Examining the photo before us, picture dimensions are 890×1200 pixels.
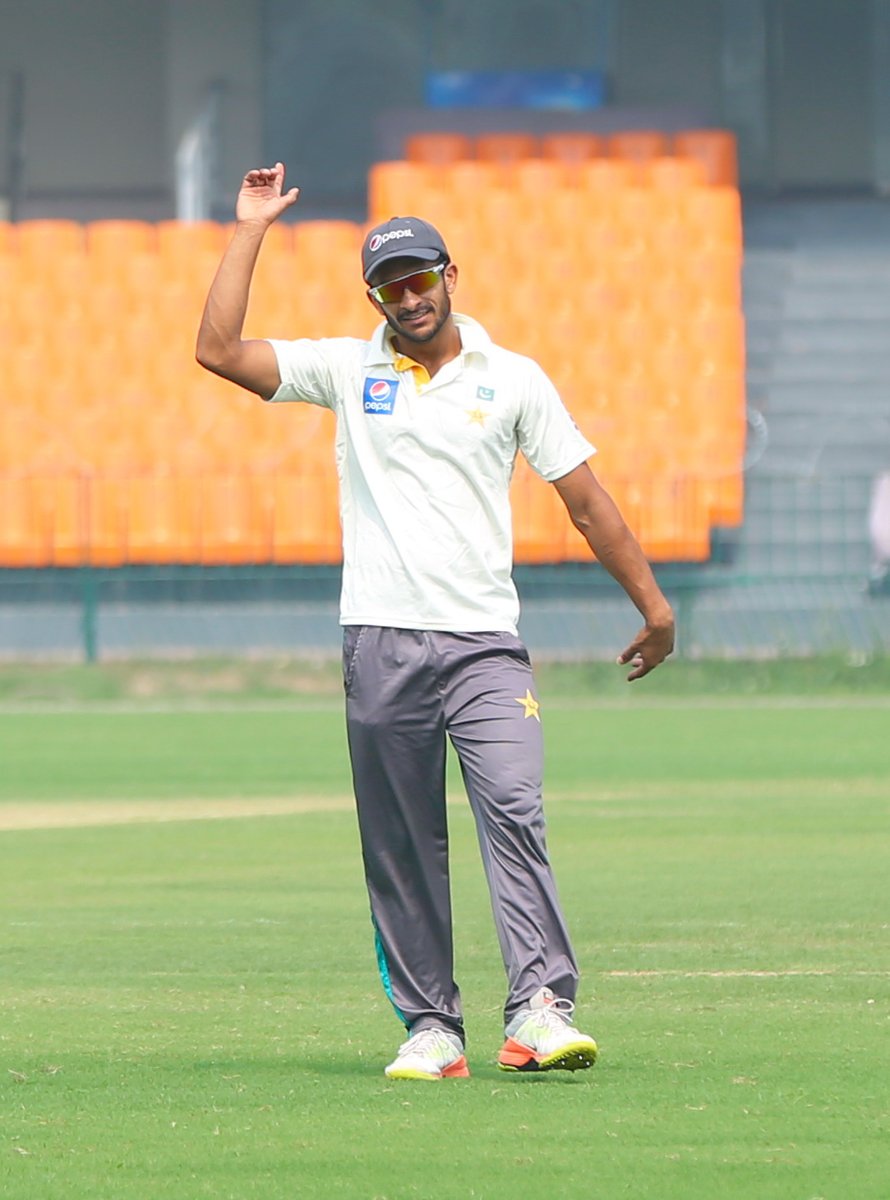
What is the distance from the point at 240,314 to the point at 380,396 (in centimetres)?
38

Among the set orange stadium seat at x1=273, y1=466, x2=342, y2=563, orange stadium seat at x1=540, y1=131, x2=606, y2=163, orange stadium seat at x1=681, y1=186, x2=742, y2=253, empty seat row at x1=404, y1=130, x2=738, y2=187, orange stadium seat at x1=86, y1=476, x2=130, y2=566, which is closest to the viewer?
orange stadium seat at x1=273, y1=466, x2=342, y2=563

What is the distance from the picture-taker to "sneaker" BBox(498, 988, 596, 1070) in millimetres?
5645

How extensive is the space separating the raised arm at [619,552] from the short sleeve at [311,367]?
0.59 meters

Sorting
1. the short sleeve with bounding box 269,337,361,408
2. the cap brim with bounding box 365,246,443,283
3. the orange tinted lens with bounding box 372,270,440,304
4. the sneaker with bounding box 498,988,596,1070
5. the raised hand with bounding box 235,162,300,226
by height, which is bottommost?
the sneaker with bounding box 498,988,596,1070

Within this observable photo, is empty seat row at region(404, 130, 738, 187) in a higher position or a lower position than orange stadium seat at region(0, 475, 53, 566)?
higher

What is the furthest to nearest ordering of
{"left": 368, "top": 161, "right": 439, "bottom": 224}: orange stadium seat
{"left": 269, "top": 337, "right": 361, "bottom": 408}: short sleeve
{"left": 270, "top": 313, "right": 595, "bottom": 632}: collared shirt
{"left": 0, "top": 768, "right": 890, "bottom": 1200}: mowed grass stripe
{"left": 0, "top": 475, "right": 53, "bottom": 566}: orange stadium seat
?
{"left": 368, "top": 161, "right": 439, "bottom": 224}: orange stadium seat, {"left": 0, "top": 475, "right": 53, "bottom": 566}: orange stadium seat, {"left": 269, "top": 337, "right": 361, "bottom": 408}: short sleeve, {"left": 270, "top": 313, "right": 595, "bottom": 632}: collared shirt, {"left": 0, "top": 768, "right": 890, "bottom": 1200}: mowed grass stripe

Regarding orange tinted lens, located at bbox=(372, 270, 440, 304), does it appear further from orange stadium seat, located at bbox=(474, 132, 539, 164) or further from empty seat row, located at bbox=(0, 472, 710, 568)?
orange stadium seat, located at bbox=(474, 132, 539, 164)

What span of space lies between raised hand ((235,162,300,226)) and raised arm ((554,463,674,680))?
37.8 inches

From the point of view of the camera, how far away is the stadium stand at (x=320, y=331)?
953 inches

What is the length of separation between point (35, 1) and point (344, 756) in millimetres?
17206

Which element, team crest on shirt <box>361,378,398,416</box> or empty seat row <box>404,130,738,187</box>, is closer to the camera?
team crest on shirt <box>361,378,398,416</box>

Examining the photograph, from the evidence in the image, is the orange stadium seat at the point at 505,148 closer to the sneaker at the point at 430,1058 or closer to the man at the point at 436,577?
the man at the point at 436,577

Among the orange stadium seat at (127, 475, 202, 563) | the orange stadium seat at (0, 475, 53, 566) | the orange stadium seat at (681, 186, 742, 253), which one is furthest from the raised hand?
the orange stadium seat at (681, 186, 742, 253)

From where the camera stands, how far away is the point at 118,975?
25.2ft
